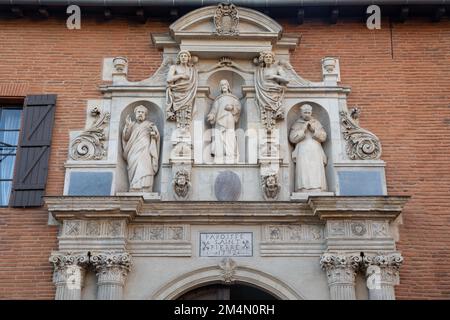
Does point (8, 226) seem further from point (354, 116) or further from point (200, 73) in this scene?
point (354, 116)

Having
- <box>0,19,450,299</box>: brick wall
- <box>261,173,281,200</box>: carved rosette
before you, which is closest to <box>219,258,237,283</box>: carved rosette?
<box>261,173,281,200</box>: carved rosette

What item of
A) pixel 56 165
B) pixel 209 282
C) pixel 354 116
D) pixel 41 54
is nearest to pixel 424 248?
pixel 354 116

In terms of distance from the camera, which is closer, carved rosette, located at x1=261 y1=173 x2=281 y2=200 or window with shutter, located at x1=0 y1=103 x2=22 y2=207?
carved rosette, located at x1=261 y1=173 x2=281 y2=200

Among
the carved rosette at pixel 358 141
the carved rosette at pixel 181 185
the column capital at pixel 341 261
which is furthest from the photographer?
the carved rosette at pixel 358 141

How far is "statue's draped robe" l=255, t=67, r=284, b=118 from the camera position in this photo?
1147 cm

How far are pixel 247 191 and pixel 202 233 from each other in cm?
97

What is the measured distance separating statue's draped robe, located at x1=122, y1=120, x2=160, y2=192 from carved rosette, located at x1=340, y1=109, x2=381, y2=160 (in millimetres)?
3067

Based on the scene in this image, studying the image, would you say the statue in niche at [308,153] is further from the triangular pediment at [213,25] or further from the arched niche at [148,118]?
the arched niche at [148,118]

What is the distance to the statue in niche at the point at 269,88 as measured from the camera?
37.6ft

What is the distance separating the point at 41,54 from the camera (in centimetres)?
1230

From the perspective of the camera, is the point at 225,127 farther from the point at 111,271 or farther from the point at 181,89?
the point at 111,271

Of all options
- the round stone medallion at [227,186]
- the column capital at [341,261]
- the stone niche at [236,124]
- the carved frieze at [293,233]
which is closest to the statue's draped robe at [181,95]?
the stone niche at [236,124]

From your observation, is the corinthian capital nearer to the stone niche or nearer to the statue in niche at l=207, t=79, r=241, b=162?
the stone niche

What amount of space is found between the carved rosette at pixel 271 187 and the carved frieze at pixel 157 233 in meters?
1.36
